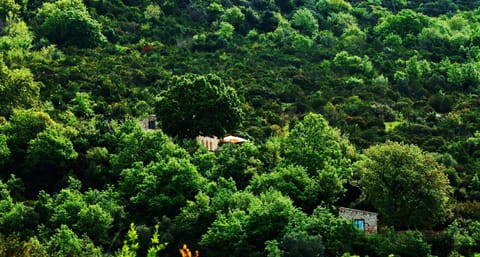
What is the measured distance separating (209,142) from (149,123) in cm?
437

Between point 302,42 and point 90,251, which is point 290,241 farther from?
point 302,42

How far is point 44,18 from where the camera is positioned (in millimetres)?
82000

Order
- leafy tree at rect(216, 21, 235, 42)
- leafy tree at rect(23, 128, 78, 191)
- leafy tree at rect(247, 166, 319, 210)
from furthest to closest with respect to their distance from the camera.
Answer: leafy tree at rect(216, 21, 235, 42), leafy tree at rect(23, 128, 78, 191), leafy tree at rect(247, 166, 319, 210)

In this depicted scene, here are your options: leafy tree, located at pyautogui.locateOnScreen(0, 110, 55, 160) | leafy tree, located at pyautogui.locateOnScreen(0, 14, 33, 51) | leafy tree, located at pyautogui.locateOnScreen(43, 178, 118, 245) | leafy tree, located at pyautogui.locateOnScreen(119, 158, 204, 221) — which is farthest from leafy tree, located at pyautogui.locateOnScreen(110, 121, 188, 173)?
leafy tree, located at pyautogui.locateOnScreen(0, 14, 33, 51)

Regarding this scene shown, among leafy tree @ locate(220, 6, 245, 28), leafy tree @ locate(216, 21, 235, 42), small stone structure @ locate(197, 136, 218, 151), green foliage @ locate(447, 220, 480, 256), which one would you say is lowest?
green foliage @ locate(447, 220, 480, 256)

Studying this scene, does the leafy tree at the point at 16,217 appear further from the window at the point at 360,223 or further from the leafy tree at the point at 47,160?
the window at the point at 360,223

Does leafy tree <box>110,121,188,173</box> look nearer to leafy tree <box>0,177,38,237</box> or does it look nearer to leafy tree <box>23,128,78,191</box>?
leafy tree <box>23,128,78,191</box>

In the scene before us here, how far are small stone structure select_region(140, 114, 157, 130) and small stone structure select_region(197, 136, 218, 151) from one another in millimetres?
3389

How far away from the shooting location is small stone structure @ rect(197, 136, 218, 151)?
53.6 metres

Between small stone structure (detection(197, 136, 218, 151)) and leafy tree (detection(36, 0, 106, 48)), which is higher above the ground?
leafy tree (detection(36, 0, 106, 48))

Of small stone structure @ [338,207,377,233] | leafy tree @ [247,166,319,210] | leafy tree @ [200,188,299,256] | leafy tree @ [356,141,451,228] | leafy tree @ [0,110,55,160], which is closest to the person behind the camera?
leafy tree @ [200,188,299,256]

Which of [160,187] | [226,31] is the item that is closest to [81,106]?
[160,187]

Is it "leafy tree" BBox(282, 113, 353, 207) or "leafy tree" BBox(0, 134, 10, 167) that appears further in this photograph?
"leafy tree" BBox(0, 134, 10, 167)

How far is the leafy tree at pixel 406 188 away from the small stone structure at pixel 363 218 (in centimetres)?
51
